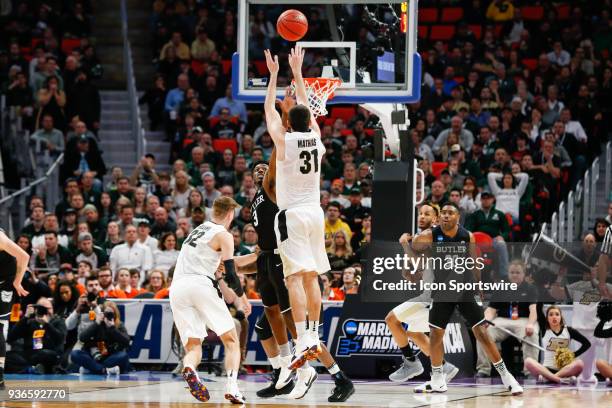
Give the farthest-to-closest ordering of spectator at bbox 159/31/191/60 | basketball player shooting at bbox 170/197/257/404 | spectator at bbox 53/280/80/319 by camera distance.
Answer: spectator at bbox 159/31/191/60
spectator at bbox 53/280/80/319
basketball player shooting at bbox 170/197/257/404

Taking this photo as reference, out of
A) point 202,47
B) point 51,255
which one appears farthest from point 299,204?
point 202,47

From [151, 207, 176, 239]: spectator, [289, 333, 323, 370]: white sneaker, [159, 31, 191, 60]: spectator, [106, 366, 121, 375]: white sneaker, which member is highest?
[159, 31, 191, 60]: spectator

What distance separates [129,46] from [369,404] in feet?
52.3

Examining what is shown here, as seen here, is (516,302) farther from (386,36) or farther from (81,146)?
(81,146)

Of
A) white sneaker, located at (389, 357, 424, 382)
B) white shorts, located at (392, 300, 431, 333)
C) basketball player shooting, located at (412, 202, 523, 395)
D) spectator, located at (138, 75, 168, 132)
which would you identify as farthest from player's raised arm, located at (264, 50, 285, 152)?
spectator, located at (138, 75, 168, 132)

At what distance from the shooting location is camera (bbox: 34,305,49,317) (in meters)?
17.2

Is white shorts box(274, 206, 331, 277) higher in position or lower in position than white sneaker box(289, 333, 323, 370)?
higher

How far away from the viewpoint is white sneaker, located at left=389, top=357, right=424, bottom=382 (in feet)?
48.1

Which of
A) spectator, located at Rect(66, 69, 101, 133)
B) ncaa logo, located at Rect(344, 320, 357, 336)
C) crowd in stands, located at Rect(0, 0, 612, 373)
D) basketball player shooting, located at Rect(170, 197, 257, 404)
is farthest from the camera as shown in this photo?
spectator, located at Rect(66, 69, 101, 133)

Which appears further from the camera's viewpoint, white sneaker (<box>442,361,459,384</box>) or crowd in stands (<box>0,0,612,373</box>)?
crowd in stands (<box>0,0,612,373</box>)

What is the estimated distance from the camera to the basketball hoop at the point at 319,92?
13039mm

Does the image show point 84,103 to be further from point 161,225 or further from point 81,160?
point 161,225

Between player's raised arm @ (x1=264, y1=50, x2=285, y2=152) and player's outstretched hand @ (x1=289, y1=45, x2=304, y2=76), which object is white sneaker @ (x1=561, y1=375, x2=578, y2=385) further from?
player's outstretched hand @ (x1=289, y1=45, x2=304, y2=76)

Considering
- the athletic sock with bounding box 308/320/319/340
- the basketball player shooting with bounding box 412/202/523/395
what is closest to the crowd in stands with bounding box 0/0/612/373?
the basketball player shooting with bounding box 412/202/523/395
